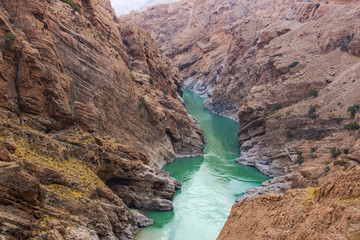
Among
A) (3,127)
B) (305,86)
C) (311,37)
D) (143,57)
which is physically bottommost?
(3,127)

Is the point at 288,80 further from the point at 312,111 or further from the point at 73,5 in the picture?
the point at 73,5

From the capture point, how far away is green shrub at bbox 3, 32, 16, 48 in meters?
24.0

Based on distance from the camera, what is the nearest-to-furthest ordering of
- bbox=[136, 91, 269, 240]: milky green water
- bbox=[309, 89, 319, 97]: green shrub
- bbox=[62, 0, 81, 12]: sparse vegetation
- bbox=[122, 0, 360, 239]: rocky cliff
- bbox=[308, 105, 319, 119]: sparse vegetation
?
bbox=[122, 0, 360, 239]: rocky cliff, bbox=[136, 91, 269, 240]: milky green water, bbox=[62, 0, 81, 12]: sparse vegetation, bbox=[308, 105, 319, 119]: sparse vegetation, bbox=[309, 89, 319, 97]: green shrub

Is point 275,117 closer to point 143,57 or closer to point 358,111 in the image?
point 358,111

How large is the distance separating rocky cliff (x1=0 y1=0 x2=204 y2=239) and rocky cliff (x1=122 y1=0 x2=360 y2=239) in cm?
1025

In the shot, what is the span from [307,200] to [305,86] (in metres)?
46.6

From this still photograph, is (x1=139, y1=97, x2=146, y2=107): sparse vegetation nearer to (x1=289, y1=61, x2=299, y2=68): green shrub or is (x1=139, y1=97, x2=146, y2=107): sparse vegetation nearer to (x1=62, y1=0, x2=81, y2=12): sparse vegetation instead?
(x1=62, y1=0, x2=81, y2=12): sparse vegetation

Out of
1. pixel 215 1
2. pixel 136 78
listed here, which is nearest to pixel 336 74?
pixel 136 78

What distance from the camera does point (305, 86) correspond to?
171ft

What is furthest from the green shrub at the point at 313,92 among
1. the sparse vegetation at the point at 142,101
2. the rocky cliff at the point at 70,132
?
the sparse vegetation at the point at 142,101

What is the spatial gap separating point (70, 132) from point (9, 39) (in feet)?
29.5

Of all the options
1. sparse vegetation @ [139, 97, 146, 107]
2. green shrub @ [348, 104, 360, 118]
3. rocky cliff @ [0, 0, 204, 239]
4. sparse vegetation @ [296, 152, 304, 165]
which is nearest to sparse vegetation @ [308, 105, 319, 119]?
green shrub @ [348, 104, 360, 118]

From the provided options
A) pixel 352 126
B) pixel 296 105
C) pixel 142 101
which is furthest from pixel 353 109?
pixel 142 101

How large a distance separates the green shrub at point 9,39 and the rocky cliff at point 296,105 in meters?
21.4
